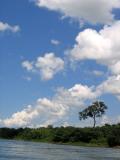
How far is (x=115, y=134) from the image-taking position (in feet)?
545

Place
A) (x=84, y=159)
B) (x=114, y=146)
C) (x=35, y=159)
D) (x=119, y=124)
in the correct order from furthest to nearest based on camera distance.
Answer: (x=119, y=124) < (x=114, y=146) < (x=84, y=159) < (x=35, y=159)

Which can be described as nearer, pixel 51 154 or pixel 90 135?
pixel 51 154

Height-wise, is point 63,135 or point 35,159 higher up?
point 63,135

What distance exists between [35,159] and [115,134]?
92.0m

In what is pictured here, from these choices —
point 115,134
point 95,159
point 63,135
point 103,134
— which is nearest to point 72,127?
point 63,135

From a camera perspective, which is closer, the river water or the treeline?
the river water

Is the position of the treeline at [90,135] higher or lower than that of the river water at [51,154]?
higher

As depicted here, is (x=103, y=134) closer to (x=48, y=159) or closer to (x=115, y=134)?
(x=115, y=134)

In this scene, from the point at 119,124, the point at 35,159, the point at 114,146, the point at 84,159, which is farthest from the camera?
the point at 119,124

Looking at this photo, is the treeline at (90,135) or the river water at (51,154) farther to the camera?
the treeline at (90,135)

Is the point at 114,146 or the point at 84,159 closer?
the point at 84,159

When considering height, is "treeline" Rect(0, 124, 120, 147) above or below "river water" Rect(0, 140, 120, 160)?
above

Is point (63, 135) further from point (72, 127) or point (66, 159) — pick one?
point (66, 159)

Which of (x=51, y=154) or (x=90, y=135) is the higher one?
Answer: (x=90, y=135)
